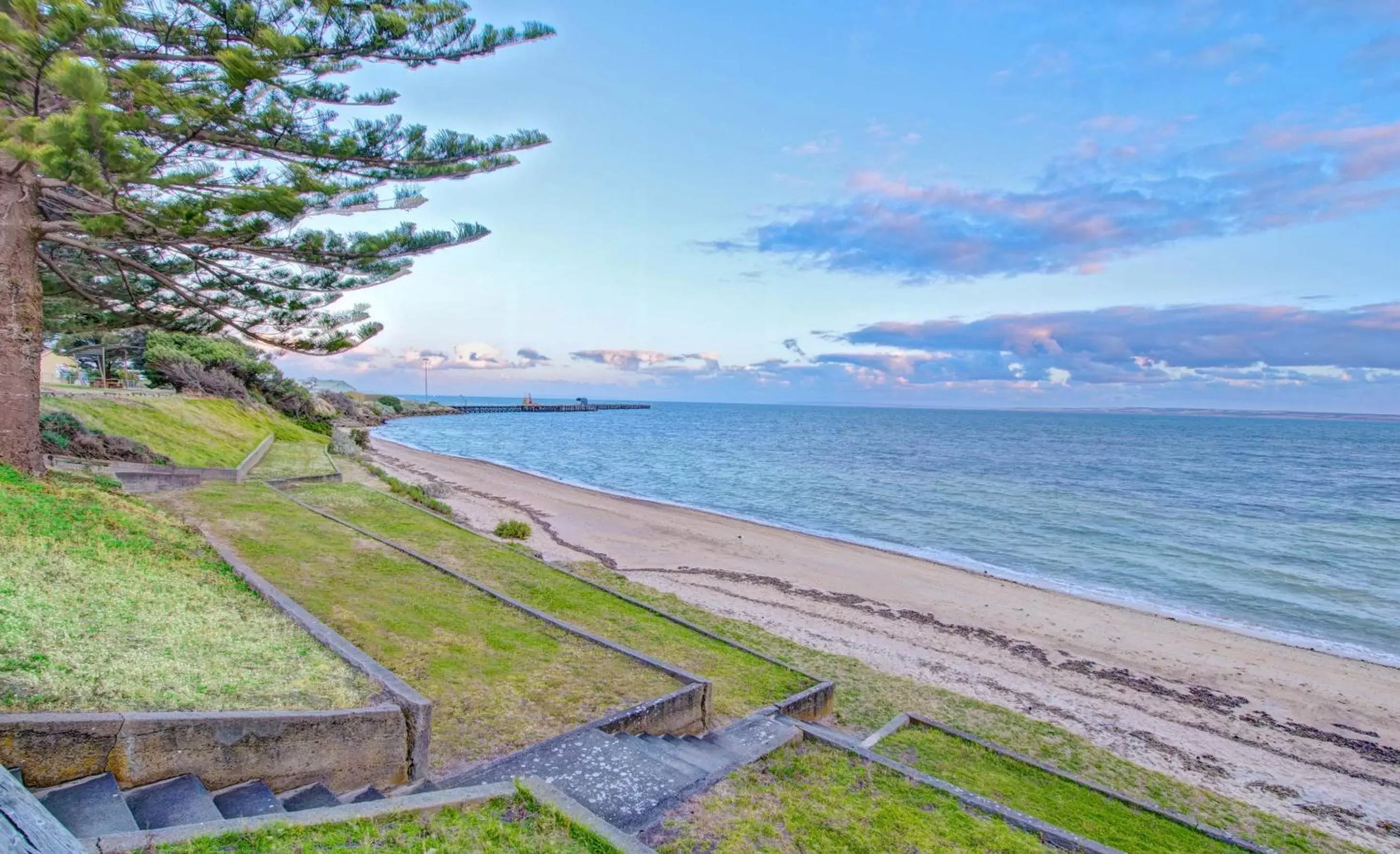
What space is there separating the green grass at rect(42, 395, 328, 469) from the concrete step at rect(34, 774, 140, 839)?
14116mm

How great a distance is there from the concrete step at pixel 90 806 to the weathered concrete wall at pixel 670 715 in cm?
289

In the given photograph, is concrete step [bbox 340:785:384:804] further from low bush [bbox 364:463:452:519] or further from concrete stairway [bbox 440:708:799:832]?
low bush [bbox 364:463:452:519]

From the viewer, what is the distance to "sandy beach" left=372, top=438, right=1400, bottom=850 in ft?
27.2

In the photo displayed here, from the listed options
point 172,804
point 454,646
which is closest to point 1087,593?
point 454,646

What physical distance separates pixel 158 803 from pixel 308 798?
2.34 ft

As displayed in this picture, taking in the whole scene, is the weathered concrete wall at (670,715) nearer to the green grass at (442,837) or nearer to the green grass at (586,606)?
the green grass at (586,606)

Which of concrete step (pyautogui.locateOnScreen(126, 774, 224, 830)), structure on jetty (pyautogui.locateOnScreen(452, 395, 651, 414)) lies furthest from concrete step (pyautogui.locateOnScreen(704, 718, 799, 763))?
structure on jetty (pyautogui.locateOnScreen(452, 395, 651, 414))

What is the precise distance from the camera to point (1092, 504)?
3003 centimetres

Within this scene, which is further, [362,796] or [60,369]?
[60,369]

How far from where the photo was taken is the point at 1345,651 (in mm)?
13141

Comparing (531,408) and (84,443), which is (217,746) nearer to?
(84,443)

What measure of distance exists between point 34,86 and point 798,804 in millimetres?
10471

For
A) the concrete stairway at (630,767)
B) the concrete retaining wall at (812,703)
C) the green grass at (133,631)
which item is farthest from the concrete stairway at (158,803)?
the concrete retaining wall at (812,703)

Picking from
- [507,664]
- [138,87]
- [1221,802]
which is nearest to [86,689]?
[507,664]
